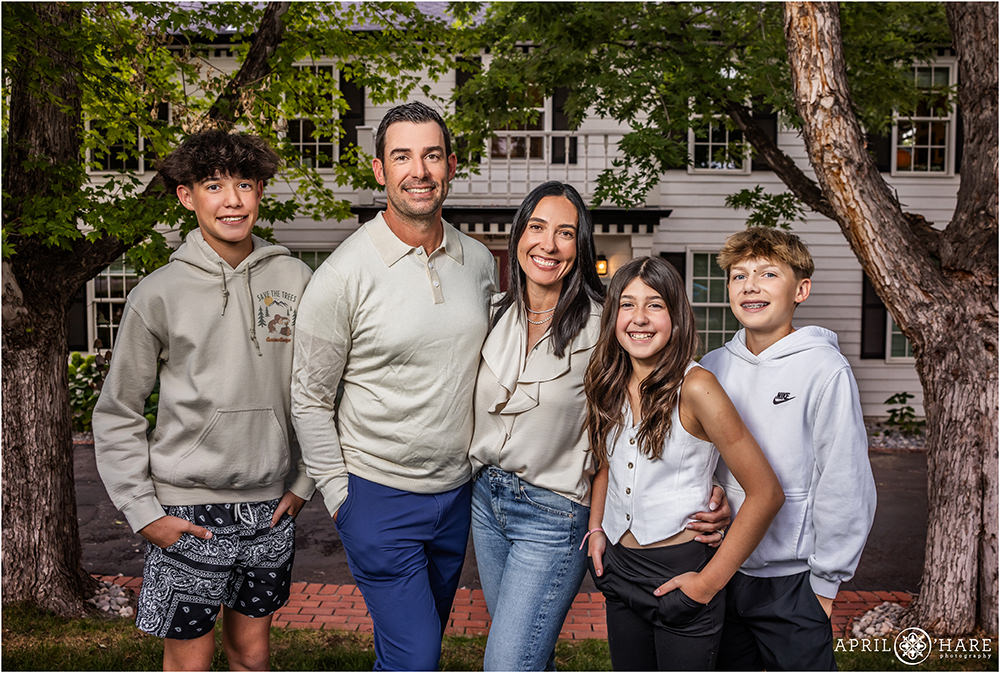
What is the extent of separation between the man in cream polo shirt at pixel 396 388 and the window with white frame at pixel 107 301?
1208 centimetres

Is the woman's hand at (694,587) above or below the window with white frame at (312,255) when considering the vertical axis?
below

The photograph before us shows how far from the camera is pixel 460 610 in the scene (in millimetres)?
5477

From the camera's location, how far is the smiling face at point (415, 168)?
282 cm

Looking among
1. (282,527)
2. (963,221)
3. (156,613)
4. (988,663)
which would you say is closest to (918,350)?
(963,221)

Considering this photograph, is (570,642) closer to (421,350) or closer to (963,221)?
(421,350)

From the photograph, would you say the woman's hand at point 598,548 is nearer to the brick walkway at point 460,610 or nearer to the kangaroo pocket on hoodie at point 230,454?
the kangaroo pocket on hoodie at point 230,454

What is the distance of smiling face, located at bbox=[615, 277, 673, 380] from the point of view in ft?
8.46

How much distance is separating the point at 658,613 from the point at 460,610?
326cm

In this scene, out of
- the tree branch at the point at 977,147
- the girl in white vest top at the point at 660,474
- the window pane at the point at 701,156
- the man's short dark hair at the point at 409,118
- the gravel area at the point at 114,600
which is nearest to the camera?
the girl in white vest top at the point at 660,474

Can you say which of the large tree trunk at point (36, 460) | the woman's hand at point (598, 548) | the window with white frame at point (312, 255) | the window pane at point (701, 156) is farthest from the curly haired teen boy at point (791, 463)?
the window with white frame at point (312, 255)

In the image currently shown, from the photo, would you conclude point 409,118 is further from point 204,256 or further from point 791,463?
point 791,463

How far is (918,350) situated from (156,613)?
179 inches

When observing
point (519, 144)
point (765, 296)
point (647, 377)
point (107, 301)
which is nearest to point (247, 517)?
point (647, 377)

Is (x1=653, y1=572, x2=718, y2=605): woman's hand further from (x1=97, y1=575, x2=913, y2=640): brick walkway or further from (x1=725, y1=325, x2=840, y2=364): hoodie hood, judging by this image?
(x1=97, y1=575, x2=913, y2=640): brick walkway
